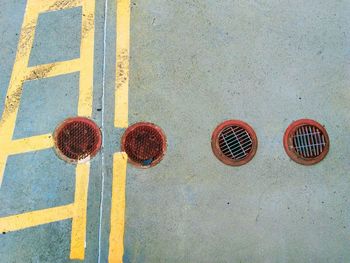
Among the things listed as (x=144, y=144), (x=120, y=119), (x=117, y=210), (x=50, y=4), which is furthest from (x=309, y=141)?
(x=50, y=4)

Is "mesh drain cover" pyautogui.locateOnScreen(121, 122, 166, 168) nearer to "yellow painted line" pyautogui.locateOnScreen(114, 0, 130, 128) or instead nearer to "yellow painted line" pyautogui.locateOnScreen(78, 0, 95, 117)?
"yellow painted line" pyautogui.locateOnScreen(114, 0, 130, 128)

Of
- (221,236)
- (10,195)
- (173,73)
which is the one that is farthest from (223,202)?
(10,195)

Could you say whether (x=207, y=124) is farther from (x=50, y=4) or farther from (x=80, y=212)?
(x=50, y=4)

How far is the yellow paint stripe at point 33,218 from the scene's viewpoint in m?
5.50

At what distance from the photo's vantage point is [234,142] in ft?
19.0

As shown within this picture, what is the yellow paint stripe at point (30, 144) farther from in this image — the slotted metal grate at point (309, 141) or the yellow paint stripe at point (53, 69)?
the slotted metal grate at point (309, 141)

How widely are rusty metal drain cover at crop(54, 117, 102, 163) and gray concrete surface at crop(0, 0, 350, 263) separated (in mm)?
119

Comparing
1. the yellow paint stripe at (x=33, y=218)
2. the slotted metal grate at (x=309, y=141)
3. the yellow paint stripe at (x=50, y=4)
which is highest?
the yellow paint stripe at (x=50, y=4)

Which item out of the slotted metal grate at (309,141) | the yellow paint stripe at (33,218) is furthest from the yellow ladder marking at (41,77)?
the slotted metal grate at (309,141)

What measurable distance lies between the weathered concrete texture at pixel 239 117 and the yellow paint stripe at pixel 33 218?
82 cm

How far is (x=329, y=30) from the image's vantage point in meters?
6.09

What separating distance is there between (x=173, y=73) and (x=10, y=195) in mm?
2556

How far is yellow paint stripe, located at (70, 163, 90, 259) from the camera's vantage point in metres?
5.46

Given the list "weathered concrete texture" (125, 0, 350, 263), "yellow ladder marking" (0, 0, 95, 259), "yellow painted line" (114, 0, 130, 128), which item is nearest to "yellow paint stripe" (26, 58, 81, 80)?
"yellow ladder marking" (0, 0, 95, 259)
